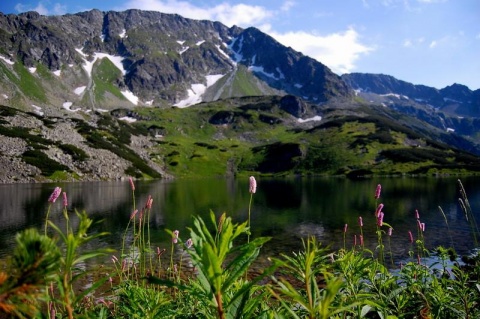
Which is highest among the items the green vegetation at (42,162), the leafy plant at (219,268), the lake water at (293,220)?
the leafy plant at (219,268)

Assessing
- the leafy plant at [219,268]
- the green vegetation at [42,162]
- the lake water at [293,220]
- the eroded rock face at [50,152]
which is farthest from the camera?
the green vegetation at [42,162]

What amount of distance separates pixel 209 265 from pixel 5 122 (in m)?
212

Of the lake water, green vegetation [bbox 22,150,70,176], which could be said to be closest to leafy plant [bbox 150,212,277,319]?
the lake water

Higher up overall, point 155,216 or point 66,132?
point 66,132

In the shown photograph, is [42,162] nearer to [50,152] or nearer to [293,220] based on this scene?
[50,152]

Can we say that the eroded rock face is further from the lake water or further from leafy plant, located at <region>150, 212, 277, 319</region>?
leafy plant, located at <region>150, 212, 277, 319</region>

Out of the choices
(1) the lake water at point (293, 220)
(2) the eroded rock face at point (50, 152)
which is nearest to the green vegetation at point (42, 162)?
(2) the eroded rock face at point (50, 152)

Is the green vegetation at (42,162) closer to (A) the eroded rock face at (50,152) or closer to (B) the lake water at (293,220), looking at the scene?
(A) the eroded rock face at (50,152)

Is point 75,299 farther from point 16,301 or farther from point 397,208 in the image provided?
point 397,208

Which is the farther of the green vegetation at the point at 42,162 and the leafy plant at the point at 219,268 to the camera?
the green vegetation at the point at 42,162

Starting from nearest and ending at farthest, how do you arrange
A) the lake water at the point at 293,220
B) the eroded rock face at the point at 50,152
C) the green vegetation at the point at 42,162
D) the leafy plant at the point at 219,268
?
the leafy plant at the point at 219,268 → the lake water at the point at 293,220 → the eroded rock face at the point at 50,152 → the green vegetation at the point at 42,162

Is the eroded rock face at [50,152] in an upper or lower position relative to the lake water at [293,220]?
upper

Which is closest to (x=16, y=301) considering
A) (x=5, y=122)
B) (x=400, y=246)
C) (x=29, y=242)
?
(x=29, y=242)

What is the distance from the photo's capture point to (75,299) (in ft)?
6.45
